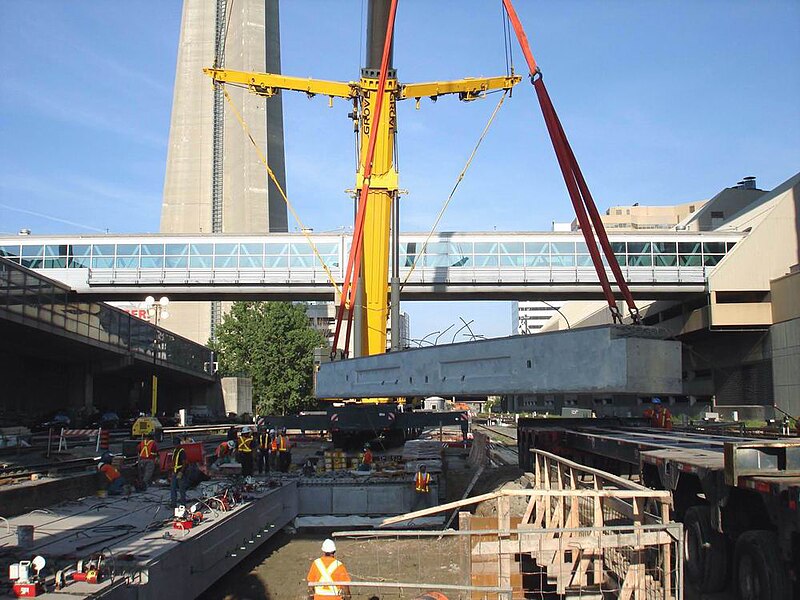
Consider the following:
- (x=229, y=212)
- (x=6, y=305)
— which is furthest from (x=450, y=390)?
(x=229, y=212)

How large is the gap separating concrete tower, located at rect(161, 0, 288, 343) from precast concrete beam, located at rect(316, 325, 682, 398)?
76.6 meters

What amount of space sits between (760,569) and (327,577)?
196 inches

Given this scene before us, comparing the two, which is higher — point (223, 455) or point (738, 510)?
point (738, 510)

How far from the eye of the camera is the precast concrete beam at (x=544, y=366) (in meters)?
10.8

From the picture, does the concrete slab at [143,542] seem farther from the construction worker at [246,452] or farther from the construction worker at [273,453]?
the construction worker at [273,453]

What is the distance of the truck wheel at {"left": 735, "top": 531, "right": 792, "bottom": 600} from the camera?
8375 millimetres

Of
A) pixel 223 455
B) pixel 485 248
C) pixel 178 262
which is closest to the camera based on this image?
pixel 223 455

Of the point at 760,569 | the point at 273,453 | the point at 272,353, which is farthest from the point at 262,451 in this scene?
the point at 272,353

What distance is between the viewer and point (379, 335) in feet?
78.3

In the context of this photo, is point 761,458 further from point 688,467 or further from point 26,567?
point 26,567

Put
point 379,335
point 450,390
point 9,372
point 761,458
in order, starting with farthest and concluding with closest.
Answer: point 9,372 → point 379,335 → point 450,390 → point 761,458

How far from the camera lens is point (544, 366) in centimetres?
1198

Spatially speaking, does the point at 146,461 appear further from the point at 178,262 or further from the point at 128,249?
the point at 128,249

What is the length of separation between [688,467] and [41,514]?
12.1 m
